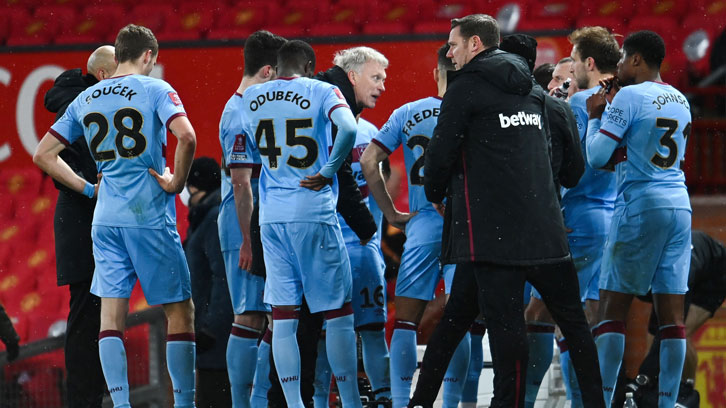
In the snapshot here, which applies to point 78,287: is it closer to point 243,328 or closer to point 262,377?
point 243,328

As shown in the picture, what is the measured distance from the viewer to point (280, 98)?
14.5ft

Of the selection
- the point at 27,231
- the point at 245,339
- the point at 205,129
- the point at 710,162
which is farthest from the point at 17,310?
the point at 710,162

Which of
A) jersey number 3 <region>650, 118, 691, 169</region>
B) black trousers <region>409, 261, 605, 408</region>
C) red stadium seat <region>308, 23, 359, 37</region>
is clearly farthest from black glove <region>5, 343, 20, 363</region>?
red stadium seat <region>308, 23, 359, 37</region>

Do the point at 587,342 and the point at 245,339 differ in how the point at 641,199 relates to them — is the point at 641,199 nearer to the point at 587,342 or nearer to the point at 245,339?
the point at 587,342

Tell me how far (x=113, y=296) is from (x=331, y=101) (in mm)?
1228

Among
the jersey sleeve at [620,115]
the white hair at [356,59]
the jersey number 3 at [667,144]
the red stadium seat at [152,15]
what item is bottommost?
the jersey number 3 at [667,144]

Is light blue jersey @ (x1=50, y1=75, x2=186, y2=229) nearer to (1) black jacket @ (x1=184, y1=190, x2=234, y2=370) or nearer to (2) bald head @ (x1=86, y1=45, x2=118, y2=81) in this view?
(2) bald head @ (x1=86, y1=45, x2=118, y2=81)

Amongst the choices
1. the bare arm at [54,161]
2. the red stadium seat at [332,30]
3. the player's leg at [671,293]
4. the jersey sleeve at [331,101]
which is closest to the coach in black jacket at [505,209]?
the jersey sleeve at [331,101]

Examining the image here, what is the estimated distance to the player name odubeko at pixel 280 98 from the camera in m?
4.41

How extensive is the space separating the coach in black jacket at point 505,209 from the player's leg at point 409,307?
2.83 feet

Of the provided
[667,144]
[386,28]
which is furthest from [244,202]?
[386,28]

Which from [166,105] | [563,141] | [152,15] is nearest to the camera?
[563,141]

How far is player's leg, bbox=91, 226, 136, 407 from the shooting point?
4.28 m

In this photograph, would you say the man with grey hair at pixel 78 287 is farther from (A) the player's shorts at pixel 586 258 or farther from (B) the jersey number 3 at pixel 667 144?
(B) the jersey number 3 at pixel 667 144
